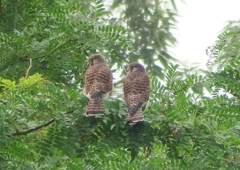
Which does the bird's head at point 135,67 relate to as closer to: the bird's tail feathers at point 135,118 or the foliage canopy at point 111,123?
the foliage canopy at point 111,123

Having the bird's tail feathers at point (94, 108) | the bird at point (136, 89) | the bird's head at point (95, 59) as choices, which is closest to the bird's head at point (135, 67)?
the bird at point (136, 89)

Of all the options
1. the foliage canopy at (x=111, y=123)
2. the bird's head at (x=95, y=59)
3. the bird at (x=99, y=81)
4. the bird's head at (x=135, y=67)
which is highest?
the bird's head at (x=95, y=59)

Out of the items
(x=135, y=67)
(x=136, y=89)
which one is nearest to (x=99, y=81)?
(x=136, y=89)

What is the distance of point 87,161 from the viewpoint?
11.9 feet

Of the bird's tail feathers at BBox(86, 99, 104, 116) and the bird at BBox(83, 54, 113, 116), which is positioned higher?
the bird at BBox(83, 54, 113, 116)

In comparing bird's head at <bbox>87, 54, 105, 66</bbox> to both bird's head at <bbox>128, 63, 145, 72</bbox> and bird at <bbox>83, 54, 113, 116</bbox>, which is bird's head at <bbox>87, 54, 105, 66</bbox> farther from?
bird's head at <bbox>128, 63, 145, 72</bbox>

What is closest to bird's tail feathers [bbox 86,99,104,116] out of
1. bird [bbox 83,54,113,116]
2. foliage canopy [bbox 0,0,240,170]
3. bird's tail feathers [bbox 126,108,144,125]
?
foliage canopy [bbox 0,0,240,170]

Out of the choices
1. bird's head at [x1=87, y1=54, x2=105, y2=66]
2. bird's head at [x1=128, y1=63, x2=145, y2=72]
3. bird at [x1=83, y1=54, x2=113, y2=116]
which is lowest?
bird at [x1=83, y1=54, x2=113, y2=116]

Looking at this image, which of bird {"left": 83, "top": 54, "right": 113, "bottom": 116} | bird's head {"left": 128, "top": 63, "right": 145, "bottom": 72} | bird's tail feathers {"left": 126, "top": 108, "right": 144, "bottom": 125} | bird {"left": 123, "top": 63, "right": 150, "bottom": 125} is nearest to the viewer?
bird's tail feathers {"left": 126, "top": 108, "right": 144, "bottom": 125}

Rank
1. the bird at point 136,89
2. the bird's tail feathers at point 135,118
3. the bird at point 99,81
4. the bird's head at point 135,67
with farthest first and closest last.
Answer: the bird's head at point 135,67, the bird at point 99,81, the bird at point 136,89, the bird's tail feathers at point 135,118

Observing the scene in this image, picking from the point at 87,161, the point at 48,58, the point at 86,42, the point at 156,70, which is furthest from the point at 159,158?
the point at 156,70

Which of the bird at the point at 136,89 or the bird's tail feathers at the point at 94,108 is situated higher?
the bird at the point at 136,89

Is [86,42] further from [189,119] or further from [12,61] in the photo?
[189,119]

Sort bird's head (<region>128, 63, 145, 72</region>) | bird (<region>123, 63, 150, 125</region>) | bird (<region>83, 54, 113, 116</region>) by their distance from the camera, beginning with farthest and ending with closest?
bird's head (<region>128, 63, 145, 72</region>) < bird (<region>83, 54, 113, 116</region>) < bird (<region>123, 63, 150, 125</region>)
